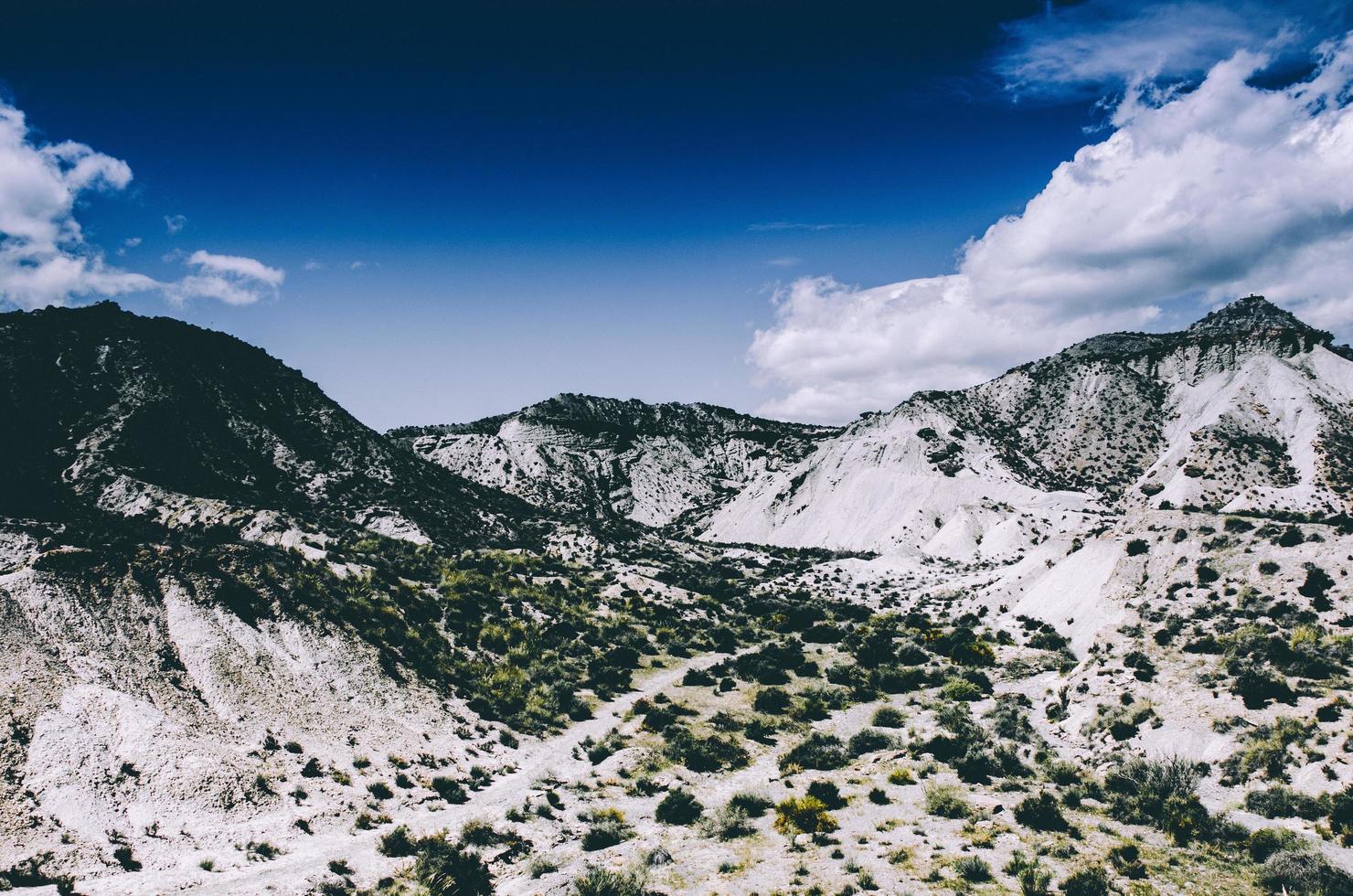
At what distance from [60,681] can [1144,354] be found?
138995 mm

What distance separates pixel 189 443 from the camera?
57.7 m

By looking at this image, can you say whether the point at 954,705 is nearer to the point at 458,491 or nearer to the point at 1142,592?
the point at 1142,592

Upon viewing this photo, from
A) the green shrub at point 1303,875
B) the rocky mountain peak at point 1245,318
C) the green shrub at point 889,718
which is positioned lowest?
the green shrub at point 889,718

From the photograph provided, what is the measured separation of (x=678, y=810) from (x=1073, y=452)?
341ft

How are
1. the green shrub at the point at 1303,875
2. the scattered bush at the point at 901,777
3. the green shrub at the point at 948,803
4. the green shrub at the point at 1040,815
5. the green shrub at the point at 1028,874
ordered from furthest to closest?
the scattered bush at the point at 901,777, the green shrub at the point at 948,803, the green shrub at the point at 1040,815, the green shrub at the point at 1028,874, the green shrub at the point at 1303,875

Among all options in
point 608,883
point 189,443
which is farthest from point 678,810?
point 189,443

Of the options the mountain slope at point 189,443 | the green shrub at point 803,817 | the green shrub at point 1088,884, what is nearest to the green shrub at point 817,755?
the green shrub at point 803,817

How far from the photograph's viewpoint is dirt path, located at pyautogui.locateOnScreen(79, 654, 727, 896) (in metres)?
14.9

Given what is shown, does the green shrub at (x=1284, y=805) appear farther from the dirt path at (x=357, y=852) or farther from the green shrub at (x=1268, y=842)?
the dirt path at (x=357, y=852)

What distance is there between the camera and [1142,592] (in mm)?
33656

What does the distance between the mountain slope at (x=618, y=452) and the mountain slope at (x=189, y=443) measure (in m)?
44.9

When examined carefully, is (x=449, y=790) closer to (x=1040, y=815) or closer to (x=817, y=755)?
(x=817, y=755)

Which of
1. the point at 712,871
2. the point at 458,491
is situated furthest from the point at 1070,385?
the point at 712,871

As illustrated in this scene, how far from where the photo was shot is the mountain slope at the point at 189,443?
46.7m
